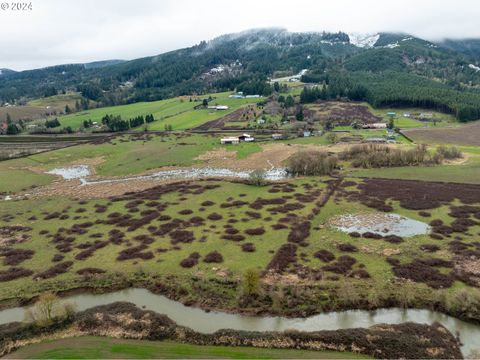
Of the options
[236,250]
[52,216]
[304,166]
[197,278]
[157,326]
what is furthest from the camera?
[304,166]

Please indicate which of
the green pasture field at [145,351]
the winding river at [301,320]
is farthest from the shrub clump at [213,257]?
the green pasture field at [145,351]

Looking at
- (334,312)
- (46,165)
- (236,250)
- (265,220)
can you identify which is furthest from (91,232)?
(46,165)

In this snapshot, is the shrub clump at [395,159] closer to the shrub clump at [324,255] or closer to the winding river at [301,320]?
the shrub clump at [324,255]

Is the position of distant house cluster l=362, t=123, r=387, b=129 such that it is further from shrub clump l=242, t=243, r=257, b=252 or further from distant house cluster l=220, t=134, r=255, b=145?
shrub clump l=242, t=243, r=257, b=252

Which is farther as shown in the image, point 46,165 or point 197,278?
point 46,165

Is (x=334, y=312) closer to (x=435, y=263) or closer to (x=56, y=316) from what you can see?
(x=435, y=263)

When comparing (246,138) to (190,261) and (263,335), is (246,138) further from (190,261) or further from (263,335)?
(263,335)

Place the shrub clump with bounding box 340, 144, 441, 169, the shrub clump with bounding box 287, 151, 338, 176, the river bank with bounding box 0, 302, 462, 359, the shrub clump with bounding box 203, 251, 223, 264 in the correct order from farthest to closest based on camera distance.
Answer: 1. the shrub clump with bounding box 340, 144, 441, 169
2. the shrub clump with bounding box 287, 151, 338, 176
3. the shrub clump with bounding box 203, 251, 223, 264
4. the river bank with bounding box 0, 302, 462, 359

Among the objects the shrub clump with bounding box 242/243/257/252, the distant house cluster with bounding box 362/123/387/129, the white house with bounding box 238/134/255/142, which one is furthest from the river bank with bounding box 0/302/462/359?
the distant house cluster with bounding box 362/123/387/129

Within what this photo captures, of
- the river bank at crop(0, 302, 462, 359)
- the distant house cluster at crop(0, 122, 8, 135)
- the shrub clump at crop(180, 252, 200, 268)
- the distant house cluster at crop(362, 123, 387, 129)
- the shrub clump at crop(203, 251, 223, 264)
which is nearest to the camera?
the river bank at crop(0, 302, 462, 359)

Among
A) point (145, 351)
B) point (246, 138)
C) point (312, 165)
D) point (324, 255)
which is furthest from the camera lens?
point (246, 138)

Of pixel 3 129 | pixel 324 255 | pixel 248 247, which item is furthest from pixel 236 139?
pixel 3 129
